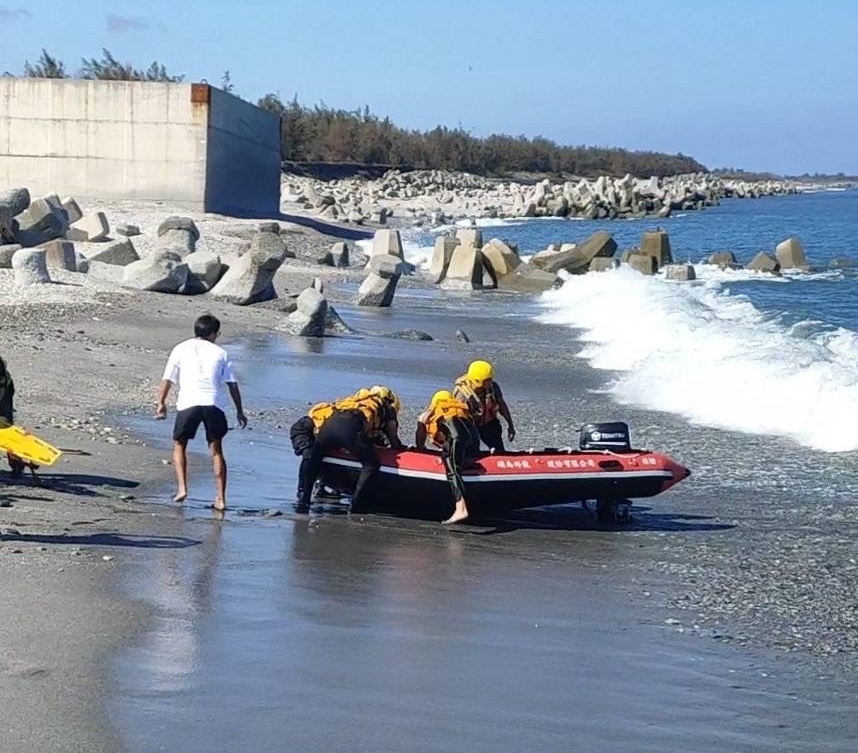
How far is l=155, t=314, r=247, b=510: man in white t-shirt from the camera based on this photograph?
10781 millimetres

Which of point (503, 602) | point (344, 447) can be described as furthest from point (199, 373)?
point (503, 602)

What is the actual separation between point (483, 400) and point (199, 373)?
221 centimetres

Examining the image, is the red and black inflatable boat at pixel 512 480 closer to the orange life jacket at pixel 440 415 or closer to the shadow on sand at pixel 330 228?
the orange life jacket at pixel 440 415

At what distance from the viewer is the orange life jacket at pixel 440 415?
11.0 meters

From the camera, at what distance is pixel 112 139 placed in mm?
49125

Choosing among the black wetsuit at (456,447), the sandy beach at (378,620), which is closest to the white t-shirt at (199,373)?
the sandy beach at (378,620)

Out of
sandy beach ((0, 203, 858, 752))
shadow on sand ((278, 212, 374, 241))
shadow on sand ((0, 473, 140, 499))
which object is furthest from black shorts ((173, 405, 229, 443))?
shadow on sand ((278, 212, 374, 241))

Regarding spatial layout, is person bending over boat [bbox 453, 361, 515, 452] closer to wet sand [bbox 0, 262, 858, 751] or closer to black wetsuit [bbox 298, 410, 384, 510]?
wet sand [bbox 0, 262, 858, 751]

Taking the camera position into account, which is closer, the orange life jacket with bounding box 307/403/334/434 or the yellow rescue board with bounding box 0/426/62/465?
the yellow rescue board with bounding box 0/426/62/465

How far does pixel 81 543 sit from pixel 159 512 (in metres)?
1.29

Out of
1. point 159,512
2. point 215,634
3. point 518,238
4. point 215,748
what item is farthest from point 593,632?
point 518,238

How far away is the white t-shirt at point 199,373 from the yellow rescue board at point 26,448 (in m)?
1.21

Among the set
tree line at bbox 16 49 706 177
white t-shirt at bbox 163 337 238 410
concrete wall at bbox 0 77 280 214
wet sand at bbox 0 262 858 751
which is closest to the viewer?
wet sand at bbox 0 262 858 751

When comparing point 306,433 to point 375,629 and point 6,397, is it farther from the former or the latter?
point 375,629
